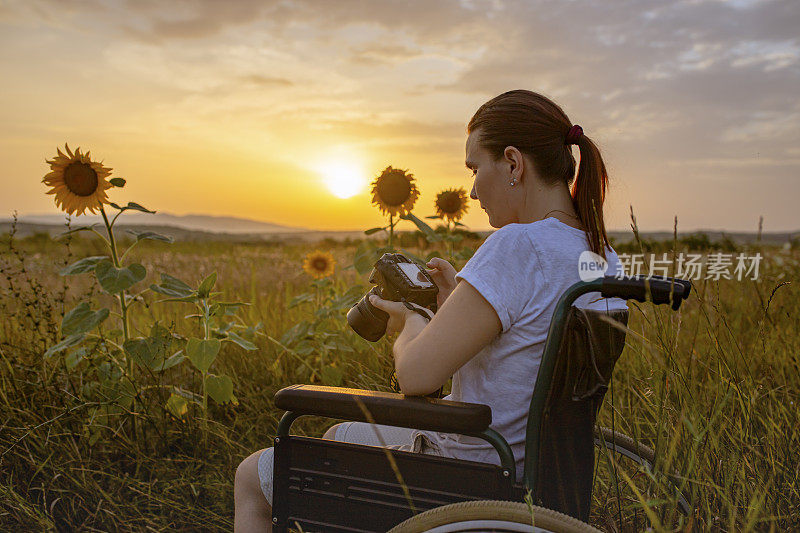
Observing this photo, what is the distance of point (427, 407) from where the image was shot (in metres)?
1.37

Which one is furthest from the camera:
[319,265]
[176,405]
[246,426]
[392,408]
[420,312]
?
[319,265]

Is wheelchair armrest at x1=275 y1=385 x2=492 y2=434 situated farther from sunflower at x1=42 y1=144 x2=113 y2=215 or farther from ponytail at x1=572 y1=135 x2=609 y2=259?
sunflower at x1=42 y1=144 x2=113 y2=215

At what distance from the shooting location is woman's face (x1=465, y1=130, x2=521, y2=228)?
1.67 meters

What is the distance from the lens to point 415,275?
169 centimetres

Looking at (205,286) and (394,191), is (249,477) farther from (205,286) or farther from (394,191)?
(394,191)

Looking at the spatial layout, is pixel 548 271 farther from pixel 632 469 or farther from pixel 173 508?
pixel 173 508

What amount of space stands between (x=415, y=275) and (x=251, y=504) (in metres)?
0.79

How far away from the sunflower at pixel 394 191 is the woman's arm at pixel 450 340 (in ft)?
6.56

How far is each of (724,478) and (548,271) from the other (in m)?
1.05

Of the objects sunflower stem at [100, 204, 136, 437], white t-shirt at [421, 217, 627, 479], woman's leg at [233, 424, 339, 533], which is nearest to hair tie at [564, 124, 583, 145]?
white t-shirt at [421, 217, 627, 479]

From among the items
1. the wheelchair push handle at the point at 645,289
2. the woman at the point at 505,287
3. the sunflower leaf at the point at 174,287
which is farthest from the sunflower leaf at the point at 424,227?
the wheelchair push handle at the point at 645,289

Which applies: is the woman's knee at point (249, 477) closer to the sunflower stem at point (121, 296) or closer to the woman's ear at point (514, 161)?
the woman's ear at point (514, 161)

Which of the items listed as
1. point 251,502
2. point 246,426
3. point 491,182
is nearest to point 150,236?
point 246,426

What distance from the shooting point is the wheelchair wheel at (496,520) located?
123cm
